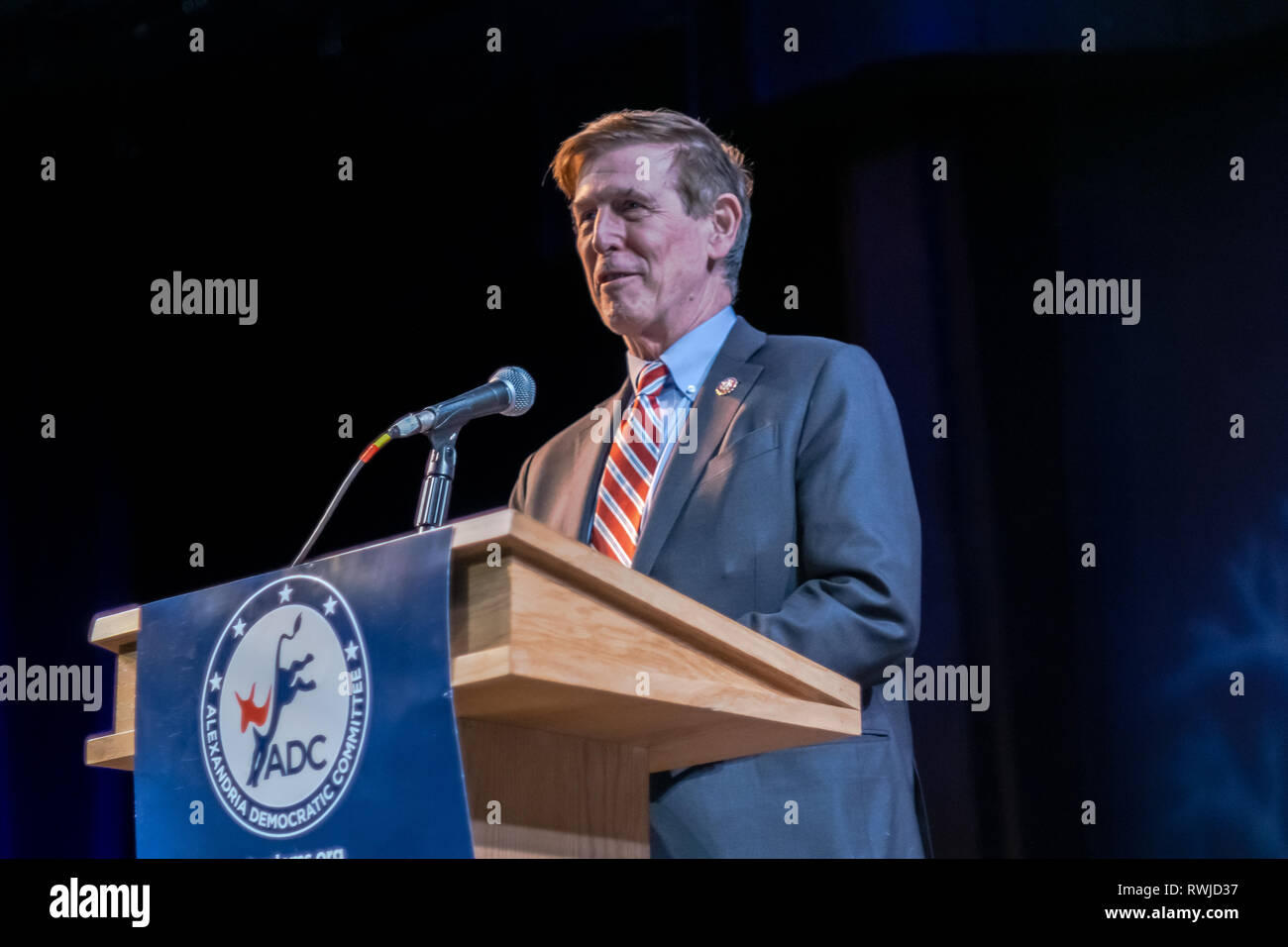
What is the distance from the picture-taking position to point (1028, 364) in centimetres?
308

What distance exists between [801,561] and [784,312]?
1.30 metres

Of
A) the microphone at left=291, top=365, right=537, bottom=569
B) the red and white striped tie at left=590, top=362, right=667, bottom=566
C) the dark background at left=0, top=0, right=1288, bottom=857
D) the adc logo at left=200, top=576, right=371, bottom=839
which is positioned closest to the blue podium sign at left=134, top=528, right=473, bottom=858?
the adc logo at left=200, top=576, right=371, bottom=839

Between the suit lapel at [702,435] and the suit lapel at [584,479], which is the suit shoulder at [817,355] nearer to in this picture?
the suit lapel at [702,435]

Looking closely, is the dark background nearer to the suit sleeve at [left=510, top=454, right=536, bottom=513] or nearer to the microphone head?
the suit sleeve at [left=510, top=454, right=536, bottom=513]

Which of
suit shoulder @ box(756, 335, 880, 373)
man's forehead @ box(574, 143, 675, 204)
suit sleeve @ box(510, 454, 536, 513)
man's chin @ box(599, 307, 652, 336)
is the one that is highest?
man's forehead @ box(574, 143, 675, 204)

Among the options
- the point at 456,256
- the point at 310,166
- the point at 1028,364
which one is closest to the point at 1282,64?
the point at 1028,364

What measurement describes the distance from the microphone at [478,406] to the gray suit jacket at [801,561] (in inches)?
14.0

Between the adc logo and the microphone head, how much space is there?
51 centimetres

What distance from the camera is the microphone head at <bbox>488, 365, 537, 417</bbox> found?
A: 1.85 m

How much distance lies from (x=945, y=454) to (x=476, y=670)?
203 cm

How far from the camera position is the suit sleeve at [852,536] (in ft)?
6.14
